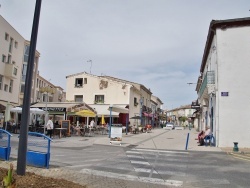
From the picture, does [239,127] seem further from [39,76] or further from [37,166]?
[39,76]

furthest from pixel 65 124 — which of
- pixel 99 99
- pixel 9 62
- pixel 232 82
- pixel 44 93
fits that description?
pixel 44 93

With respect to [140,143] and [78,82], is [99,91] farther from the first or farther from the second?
[140,143]

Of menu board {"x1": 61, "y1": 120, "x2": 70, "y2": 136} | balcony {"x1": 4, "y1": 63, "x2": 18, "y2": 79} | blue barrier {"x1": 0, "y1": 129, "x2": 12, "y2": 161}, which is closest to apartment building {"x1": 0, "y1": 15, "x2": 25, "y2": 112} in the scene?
balcony {"x1": 4, "y1": 63, "x2": 18, "y2": 79}

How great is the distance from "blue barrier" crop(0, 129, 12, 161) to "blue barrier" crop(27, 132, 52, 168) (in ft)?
3.60

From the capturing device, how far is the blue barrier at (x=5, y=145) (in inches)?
395

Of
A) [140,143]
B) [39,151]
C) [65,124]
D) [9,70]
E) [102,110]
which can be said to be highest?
[9,70]

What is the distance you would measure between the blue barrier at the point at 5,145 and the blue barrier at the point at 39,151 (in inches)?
43.2

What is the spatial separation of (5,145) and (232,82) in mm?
14949

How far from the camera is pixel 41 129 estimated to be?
2514 cm

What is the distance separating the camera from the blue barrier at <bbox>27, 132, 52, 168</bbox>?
920 centimetres

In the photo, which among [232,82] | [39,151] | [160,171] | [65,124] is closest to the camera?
[39,151]

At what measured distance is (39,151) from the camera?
367 inches

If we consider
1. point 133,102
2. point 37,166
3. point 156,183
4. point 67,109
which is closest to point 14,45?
point 67,109

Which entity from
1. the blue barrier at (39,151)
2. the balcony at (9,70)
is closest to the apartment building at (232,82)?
the blue barrier at (39,151)
